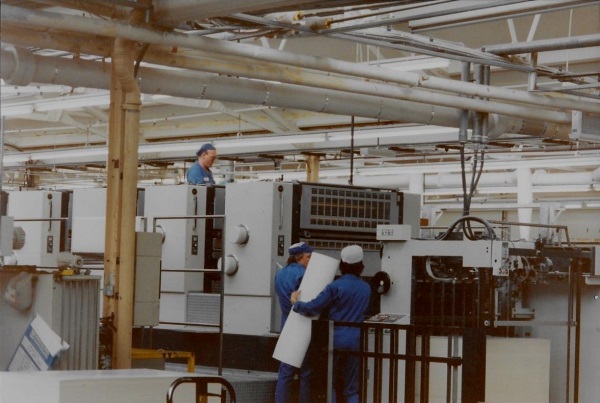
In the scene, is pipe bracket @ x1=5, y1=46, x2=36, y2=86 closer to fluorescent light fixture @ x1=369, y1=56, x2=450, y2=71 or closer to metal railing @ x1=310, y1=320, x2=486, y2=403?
metal railing @ x1=310, y1=320, x2=486, y2=403

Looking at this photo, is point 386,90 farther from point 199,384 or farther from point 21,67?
point 199,384

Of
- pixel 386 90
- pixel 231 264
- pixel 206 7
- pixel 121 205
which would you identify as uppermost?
pixel 206 7

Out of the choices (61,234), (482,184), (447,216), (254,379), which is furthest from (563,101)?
(447,216)

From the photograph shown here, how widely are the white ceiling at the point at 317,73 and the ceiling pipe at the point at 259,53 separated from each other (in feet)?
0.04

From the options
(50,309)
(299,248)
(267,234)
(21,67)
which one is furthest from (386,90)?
(50,309)

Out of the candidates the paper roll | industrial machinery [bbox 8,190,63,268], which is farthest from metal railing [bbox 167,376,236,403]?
industrial machinery [bbox 8,190,63,268]

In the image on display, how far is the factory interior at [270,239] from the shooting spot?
6.76m

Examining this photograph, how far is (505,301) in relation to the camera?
8.88m

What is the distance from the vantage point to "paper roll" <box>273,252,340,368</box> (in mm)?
8406

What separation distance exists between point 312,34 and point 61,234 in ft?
16.8

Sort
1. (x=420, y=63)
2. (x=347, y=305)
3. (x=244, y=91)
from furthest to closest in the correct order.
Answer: (x=420, y=63) < (x=244, y=91) < (x=347, y=305)

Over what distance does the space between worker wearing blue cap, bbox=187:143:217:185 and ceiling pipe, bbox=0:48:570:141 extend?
109 cm

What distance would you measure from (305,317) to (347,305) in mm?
383

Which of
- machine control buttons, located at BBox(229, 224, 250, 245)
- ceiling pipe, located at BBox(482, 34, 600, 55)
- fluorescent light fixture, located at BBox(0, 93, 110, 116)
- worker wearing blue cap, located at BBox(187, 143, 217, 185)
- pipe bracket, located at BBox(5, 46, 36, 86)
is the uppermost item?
ceiling pipe, located at BBox(482, 34, 600, 55)
